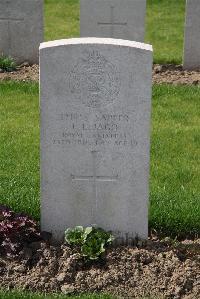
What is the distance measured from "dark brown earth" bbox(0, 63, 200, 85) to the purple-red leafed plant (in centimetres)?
446

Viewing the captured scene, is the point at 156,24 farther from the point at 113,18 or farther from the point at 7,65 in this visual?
the point at 7,65

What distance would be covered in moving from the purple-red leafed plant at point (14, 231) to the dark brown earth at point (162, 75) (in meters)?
4.46

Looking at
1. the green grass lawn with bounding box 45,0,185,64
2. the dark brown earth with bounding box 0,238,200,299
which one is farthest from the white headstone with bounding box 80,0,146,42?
the dark brown earth with bounding box 0,238,200,299

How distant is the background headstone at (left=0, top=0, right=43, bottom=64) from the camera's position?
1010 cm

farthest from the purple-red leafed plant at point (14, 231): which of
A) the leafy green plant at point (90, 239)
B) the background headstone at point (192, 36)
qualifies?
the background headstone at point (192, 36)

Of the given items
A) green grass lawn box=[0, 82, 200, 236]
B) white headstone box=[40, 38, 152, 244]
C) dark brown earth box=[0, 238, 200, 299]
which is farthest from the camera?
green grass lawn box=[0, 82, 200, 236]

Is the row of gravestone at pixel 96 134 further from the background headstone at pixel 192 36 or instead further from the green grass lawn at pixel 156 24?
the green grass lawn at pixel 156 24

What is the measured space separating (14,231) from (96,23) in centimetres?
559

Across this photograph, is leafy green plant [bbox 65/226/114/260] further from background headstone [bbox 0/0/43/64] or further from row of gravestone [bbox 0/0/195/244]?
background headstone [bbox 0/0/43/64]

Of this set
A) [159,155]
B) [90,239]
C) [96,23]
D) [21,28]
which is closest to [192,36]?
[96,23]

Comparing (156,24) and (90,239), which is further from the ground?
(156,24)

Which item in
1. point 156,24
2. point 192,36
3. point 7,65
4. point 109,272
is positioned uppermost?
point 192,36

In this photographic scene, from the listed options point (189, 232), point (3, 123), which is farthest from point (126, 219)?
point (3, 123)

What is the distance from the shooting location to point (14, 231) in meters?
5.05
